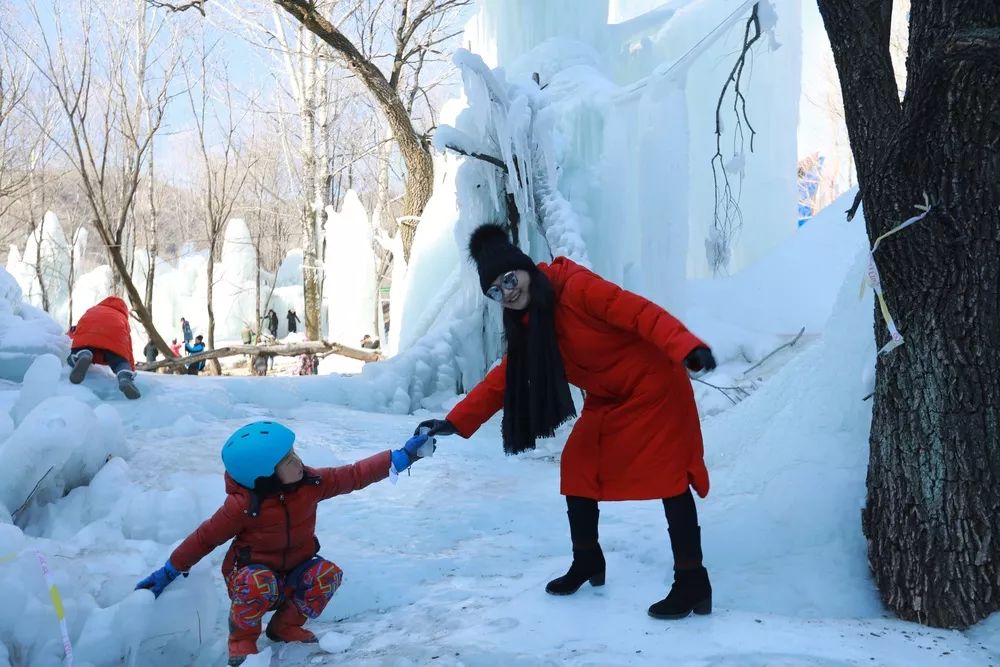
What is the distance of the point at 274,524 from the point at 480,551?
109 centimetres

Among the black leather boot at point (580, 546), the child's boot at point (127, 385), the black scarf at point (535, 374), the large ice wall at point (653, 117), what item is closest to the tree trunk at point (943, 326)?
the black leather boot at point (580, 546)

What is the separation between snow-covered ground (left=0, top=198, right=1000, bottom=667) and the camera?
2.14 metres

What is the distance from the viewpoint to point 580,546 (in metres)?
2.48

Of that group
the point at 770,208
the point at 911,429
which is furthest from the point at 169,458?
the point at 770,208

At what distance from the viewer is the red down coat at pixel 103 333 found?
208 inches

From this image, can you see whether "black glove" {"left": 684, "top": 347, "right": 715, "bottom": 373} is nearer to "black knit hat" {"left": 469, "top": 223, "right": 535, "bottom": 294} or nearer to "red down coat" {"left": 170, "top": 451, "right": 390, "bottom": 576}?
"black knit hat" {"left": 469, "top": 223, "right": 535, "bottom": 294}

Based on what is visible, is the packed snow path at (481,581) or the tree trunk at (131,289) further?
the tree trunk at (131,289)

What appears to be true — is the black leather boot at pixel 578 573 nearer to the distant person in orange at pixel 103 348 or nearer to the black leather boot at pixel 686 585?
the black leather boot at pixel 686 585

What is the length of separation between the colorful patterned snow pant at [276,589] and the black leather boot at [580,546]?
2.30 feet

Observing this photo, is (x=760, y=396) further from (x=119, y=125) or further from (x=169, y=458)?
(x=119, y=125)

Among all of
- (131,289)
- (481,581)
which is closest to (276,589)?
(481,581)

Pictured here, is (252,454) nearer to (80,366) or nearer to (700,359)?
(700,359)

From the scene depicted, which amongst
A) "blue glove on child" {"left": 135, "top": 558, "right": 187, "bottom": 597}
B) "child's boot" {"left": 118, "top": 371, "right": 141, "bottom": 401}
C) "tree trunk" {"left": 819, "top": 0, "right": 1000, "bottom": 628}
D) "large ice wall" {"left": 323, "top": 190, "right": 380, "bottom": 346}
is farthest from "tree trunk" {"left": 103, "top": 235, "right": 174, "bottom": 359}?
"large ice wall" {"left": 323, "top": 190, "right": 380, "bottom": 346}

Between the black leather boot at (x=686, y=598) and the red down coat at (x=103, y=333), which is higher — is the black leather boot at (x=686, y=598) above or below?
below
